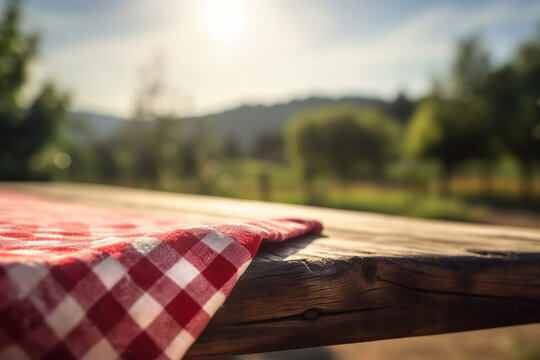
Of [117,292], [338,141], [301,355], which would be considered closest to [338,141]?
[338,141]

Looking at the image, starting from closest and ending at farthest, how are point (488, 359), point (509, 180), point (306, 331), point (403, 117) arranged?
point (306, 331)
point (488, 359)
point (509, 180)
point (403, 117)

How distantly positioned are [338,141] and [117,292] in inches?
1008

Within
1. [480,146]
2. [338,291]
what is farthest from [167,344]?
[480,146]

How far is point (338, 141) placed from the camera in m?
25.5

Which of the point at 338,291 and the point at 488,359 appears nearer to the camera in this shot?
the point at 338,291

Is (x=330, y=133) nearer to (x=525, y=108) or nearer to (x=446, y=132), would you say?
(x=446, y=132)

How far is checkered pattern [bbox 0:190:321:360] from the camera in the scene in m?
0.48

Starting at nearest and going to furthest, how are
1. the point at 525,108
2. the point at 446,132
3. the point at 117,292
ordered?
the point at 117,292 < the point at 525,108 < the point at 446,132

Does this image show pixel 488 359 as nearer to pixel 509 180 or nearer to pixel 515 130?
pixel 515 130

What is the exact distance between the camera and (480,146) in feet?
66.5

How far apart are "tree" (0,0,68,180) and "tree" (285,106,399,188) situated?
50.1ft

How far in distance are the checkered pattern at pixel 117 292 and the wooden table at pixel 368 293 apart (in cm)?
9

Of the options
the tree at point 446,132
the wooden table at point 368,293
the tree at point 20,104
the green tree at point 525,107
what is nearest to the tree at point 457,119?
the tree at point 446,132

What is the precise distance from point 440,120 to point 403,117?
3005 centimetres
